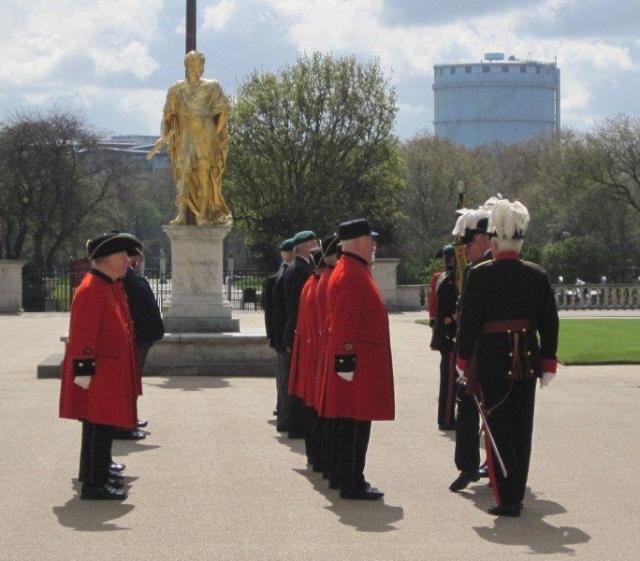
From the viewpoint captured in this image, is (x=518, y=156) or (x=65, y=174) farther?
(x=518, y=156)

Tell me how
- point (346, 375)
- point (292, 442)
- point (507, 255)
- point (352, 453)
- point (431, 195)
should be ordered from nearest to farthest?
point (507, 255) → point (346, 375) → point (352, 453) → point (292, 442) → point (431, 195)

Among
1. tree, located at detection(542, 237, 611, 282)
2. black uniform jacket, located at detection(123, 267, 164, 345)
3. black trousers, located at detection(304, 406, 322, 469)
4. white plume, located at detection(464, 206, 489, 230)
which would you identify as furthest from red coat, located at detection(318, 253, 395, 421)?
tree, located at detection(542, 237, 611, 282)

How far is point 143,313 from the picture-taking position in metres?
12.6

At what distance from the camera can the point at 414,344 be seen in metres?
26.1

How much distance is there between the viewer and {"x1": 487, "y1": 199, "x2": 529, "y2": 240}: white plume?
8961 millimetres

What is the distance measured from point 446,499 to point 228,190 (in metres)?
46.1

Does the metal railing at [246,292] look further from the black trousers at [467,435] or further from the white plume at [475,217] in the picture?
the black trousers at [467,435]

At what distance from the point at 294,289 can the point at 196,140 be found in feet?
28.0

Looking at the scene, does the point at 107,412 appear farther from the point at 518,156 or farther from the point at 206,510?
the point at 518,156

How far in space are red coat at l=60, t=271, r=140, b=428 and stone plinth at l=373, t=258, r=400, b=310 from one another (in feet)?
110

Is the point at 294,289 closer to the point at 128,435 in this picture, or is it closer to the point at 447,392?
the point at 447,392

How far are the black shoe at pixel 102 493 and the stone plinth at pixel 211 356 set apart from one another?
9.07m

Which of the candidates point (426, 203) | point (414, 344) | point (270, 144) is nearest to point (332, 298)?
point (414, 344)

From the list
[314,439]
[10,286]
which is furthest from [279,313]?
[10,286]
